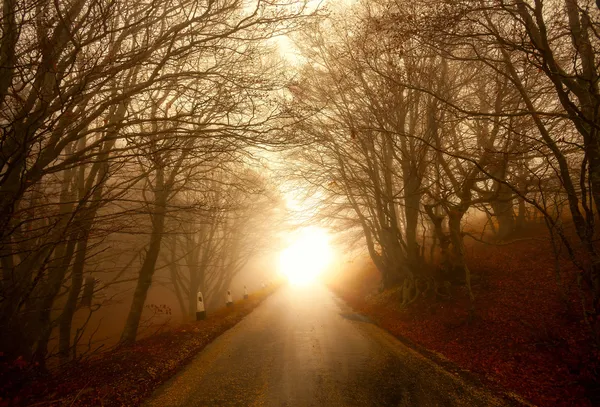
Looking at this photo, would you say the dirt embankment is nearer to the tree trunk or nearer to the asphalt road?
the asphalt road

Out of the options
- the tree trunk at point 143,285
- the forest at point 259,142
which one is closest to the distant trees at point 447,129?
the forest at point 259,142

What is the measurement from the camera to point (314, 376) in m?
4.86

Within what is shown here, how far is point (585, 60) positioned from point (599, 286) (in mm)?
4193

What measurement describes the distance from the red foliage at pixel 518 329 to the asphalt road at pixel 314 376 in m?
0.81

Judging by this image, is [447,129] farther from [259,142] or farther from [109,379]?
[109,379]

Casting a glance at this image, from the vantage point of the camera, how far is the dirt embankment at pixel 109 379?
12.3 ft

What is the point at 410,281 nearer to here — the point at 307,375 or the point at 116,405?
the point at 307,375

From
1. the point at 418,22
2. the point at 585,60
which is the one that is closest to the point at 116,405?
the point at 418,22

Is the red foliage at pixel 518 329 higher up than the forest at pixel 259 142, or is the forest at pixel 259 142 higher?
the forest at pixel 259 142

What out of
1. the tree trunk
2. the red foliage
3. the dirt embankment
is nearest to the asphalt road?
the dirt embankment

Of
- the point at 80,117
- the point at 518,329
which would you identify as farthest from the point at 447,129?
the point at 80,117

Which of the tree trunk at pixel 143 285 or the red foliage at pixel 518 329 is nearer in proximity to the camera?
the red foliage at pixel 518 329

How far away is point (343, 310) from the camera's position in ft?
39.8

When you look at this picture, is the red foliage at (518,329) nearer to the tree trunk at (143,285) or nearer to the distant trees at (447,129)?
the distant trees at (447,129)
